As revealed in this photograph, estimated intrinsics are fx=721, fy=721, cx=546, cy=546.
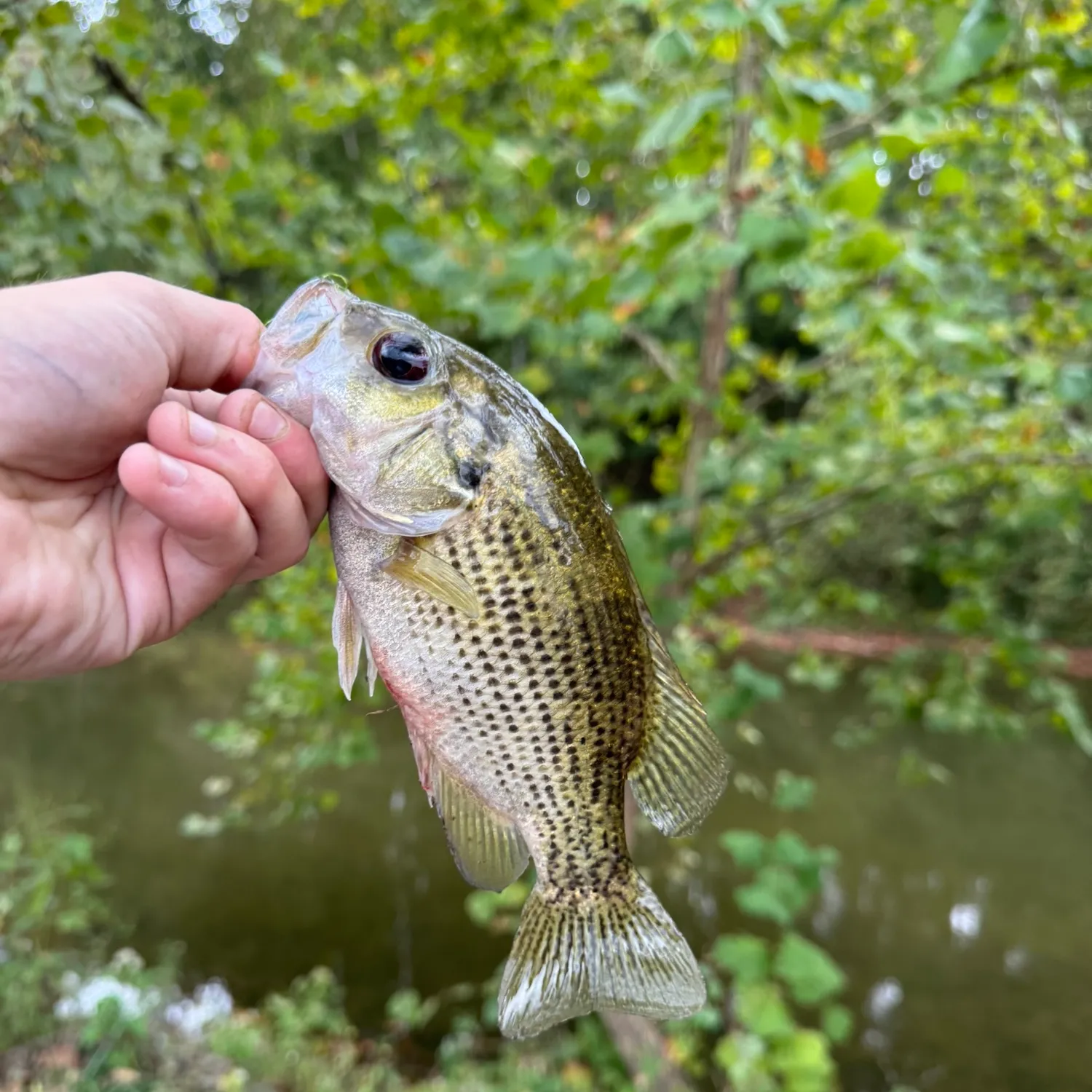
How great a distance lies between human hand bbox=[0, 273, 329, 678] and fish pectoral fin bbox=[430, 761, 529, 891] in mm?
515

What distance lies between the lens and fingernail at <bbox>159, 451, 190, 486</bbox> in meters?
1.09

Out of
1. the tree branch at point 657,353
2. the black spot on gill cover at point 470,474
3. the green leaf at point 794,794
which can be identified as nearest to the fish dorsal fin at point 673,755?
the black spot on gill cover at point 470,474

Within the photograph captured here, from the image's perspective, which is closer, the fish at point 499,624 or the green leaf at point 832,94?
the fish at point 499,624

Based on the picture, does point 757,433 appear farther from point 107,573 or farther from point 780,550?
point 107,573

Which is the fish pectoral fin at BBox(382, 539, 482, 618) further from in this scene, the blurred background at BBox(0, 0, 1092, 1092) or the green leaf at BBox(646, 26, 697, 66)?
the green leaf at BBox(646, 26, 697, 66)

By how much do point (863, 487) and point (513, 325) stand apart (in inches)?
72.6

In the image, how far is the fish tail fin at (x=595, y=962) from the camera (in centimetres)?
123

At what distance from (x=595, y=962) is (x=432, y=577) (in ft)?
2.48

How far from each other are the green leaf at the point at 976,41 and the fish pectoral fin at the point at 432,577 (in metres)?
1.47

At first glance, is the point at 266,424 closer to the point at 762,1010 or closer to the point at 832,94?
the point at 832,94

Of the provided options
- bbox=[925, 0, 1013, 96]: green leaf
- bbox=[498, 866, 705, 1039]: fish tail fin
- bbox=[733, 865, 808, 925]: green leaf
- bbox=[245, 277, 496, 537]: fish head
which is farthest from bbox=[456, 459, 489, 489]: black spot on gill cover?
bbox=[733, 865, 808, 925]: green leaf

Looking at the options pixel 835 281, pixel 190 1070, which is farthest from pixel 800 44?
pixel 190 1070

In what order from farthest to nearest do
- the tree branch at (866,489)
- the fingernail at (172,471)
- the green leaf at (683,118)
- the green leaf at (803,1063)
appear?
the tree branch at (866,489), the green leaf at (803,1063), the green leaf at (683,118), the fingernail at (172,471)

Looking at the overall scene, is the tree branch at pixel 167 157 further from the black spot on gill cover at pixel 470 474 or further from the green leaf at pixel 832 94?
the green leaf at pixel 832 94
